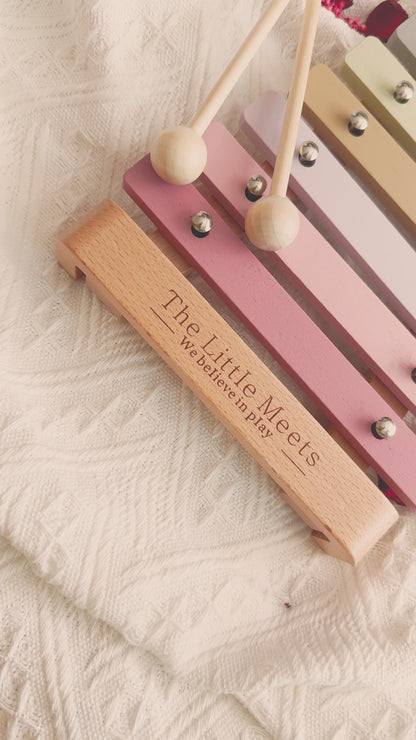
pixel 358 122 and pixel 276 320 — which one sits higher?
pixel 358 122

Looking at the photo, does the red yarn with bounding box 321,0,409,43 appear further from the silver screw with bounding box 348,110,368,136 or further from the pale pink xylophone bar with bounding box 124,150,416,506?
the pale pink xylophone bar with bounding box 124,150,416,506

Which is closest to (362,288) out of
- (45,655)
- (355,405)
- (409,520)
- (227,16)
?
(355,405)

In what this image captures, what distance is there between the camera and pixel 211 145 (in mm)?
808

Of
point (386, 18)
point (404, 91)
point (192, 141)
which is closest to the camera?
point (192, 141)

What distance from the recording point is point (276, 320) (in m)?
0.79

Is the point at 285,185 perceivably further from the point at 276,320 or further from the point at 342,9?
the point at 342,9

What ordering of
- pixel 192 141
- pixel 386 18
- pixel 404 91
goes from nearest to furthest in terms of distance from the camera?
pixel 192 141 < pixel 404 91 < pixel 386 18

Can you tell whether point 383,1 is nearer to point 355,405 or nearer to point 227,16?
point 227,16

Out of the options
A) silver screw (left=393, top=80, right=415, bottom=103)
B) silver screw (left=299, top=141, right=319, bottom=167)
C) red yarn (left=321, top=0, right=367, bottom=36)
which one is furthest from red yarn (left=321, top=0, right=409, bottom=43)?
silver screw (left=299, top=141, right=319, bottom=167)

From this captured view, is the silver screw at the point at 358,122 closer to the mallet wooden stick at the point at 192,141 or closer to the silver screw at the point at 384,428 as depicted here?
the mallet wooden stick at the point at 192,141

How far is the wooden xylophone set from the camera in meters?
0.76

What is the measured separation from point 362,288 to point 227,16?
39 cm

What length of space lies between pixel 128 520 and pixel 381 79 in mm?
586

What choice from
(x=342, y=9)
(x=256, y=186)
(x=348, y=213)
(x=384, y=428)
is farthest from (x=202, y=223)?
(x=342, y=9)
